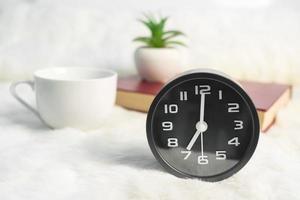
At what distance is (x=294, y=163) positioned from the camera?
687mm

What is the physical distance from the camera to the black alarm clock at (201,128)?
2.03 ft

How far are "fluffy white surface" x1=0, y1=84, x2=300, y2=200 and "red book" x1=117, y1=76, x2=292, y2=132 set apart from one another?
0.20 feet

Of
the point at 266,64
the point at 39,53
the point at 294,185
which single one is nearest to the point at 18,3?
the point at 39,53

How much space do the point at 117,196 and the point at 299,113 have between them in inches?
24.8

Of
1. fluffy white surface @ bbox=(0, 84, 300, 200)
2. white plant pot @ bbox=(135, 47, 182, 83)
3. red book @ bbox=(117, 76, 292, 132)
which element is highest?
white plant pot @ bbox=(135, 47, 182, 83)

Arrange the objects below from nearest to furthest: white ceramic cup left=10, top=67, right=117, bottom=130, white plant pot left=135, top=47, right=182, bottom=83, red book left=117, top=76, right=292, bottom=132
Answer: white ceramic cup left=10, top=67, right=117, bottom=130
red book left=117, top=76, right=292, bottom=132
white plant pot left=135, top=47, right=182, bottom=83

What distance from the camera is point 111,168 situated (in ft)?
2.14

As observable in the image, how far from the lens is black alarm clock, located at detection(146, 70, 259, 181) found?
0.62 m

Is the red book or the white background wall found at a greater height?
the white background wall

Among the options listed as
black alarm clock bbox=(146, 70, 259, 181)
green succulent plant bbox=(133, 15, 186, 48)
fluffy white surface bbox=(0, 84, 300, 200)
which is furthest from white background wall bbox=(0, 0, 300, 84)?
black alarm clock bbox=(146, 70, 259, 181)

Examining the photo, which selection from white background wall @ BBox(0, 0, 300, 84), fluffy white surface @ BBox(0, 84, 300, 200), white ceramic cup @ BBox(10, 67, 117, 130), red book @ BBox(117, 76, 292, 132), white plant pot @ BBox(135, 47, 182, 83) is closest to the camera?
fluffy white surface @ BBox(0, 84, 300, 200)

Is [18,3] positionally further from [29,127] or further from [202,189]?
[202,189]

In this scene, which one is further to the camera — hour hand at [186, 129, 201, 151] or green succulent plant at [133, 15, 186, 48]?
green succulent plant at [133, 15, 186, 48]

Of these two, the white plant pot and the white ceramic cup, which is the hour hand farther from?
the white plant pot
